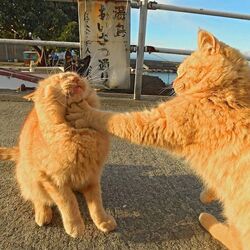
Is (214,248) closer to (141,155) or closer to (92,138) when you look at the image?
(92,138)

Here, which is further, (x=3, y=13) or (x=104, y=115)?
(x=3, y=13)

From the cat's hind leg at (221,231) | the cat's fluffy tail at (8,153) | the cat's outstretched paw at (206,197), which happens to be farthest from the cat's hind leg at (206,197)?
the cat's fluffy tail at (8,153)

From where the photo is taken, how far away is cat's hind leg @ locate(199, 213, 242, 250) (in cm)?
159

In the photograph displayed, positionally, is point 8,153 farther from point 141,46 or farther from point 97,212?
point 141,46

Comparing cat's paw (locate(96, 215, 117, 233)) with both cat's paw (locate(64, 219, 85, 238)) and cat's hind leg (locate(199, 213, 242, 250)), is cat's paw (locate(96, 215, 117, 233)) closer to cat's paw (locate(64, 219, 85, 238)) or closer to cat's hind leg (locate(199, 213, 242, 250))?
cat's paw (locate(64, 219, 85, 238))

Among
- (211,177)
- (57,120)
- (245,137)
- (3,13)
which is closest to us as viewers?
(245,137)

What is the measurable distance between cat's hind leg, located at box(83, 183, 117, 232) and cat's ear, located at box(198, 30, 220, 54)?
914 millimetres

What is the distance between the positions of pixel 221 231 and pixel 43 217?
938 millimetres

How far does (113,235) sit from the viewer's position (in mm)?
1680

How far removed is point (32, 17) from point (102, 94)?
1282cm

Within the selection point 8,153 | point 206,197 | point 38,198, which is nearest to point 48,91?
point 38,198

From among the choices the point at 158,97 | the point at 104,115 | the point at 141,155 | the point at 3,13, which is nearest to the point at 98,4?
the point at 158,97

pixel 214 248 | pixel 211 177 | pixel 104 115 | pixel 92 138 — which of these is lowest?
pixel 214 248

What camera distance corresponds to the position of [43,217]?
68.8 inches
